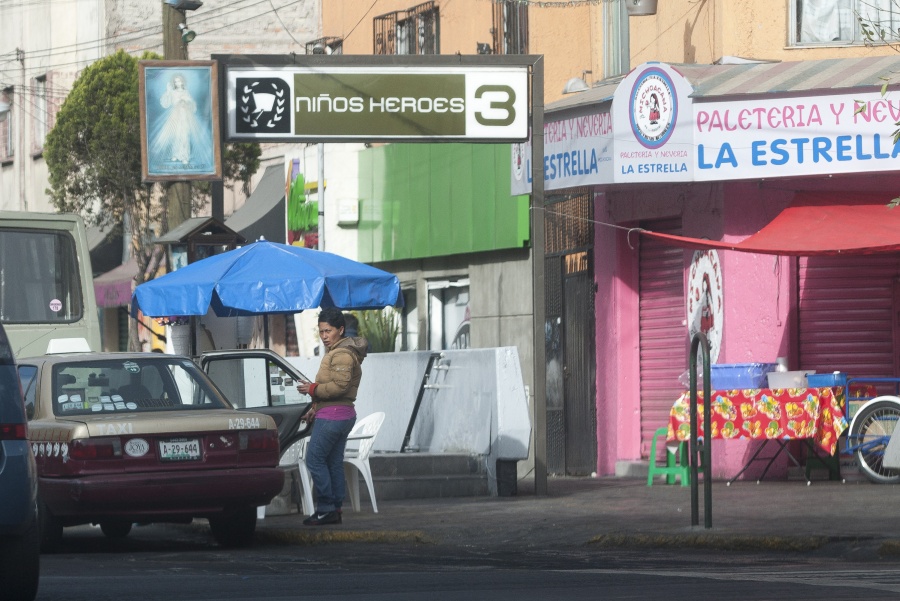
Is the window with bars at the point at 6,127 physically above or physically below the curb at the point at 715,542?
above

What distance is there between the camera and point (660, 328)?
800 inches

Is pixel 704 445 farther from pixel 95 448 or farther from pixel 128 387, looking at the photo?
pixel 95 448

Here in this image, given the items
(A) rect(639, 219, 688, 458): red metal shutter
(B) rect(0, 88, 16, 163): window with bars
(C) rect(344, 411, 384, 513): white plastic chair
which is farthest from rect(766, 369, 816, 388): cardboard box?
(B) rect(0, 88, 16, 163): window with bars

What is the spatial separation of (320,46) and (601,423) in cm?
1215

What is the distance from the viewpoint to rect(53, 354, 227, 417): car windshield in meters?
12.6

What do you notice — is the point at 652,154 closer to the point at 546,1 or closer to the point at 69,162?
the point at 546,1

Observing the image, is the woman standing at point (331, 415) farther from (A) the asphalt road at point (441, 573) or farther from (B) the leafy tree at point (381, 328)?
(B) the leafy tree at point (381, 328)

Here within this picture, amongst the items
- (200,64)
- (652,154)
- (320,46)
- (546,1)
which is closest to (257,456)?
(200,64)

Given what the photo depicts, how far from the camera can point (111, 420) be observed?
12.2 meters

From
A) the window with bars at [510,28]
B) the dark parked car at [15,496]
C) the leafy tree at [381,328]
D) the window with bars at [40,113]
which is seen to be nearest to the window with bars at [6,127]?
the window with bars at [40,113]

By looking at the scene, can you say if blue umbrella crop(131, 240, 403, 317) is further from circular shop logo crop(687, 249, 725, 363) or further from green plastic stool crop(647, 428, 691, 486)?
circular shop logo crop(687, 249, 725, 363)

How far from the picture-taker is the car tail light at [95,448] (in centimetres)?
1200

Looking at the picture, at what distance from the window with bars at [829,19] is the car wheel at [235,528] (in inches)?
341

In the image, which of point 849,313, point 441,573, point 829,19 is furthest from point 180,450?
point 829,19
